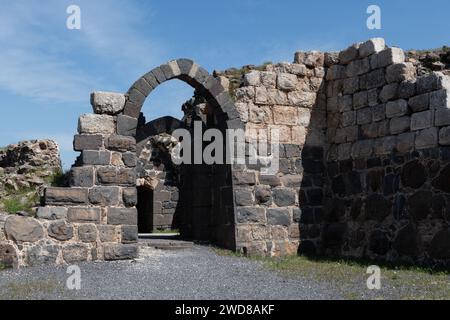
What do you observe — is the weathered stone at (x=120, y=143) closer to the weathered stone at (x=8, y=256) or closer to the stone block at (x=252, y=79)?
the weathered stone at (x=8, y=256)

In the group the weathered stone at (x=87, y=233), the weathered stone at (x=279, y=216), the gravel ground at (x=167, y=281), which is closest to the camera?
the gravel ground at (x=167, y=281)

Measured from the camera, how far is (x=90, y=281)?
6719 millimetres

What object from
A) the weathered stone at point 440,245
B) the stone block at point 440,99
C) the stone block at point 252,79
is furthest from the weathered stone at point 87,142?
the weathered stone at point 440,245

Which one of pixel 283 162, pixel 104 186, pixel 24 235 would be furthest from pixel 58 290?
pixel 283 162

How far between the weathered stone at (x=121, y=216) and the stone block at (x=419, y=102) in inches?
184

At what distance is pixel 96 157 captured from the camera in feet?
28.1

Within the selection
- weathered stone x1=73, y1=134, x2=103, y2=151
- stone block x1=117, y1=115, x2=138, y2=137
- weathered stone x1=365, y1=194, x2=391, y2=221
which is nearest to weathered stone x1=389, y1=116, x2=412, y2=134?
weathered stone x1=365, y1=194, x2=391, y2=221

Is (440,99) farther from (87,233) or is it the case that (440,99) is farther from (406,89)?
(87,233)

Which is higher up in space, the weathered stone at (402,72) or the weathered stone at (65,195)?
the weathered stone at (402,72)

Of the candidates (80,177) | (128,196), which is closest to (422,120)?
(128,196)

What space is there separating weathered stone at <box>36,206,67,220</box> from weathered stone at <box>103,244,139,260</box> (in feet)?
2.67

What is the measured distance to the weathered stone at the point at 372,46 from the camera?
942cm

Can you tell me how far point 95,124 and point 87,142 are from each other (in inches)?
12.4

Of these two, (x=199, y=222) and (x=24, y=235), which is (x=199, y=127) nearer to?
(x=199, y=222)
